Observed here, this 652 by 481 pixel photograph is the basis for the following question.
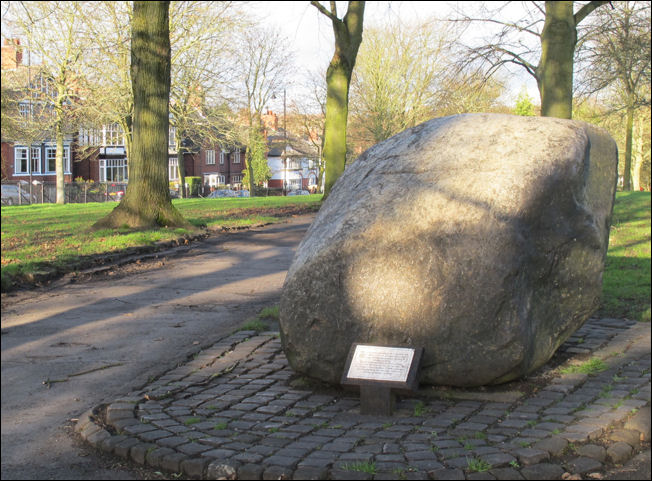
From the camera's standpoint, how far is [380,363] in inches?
199

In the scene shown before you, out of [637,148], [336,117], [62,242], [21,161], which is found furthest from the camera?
[21,161]

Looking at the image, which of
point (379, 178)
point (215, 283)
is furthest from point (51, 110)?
point (379, 178)

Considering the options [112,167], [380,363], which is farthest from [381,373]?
[112,167]

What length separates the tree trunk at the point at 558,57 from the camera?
13.5 metres

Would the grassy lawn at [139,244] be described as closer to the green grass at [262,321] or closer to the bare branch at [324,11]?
the green grass at [262,321]

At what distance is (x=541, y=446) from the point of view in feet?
13.6

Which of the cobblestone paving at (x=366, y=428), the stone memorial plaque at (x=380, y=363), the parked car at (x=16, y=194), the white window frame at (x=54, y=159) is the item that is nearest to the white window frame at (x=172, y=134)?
the white window frame at (x=54, y=159)

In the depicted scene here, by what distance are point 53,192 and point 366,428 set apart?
A: 143 feet

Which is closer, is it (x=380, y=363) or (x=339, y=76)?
(x=380, y=363)

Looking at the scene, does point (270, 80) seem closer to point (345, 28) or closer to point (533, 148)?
point (345, 28)

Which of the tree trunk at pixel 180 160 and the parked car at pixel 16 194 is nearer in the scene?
the tree trunk at pixel 180 160

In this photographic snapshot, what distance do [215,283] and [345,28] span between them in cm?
1342

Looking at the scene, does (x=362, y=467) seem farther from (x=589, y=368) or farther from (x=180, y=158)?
(x=180, y=158)

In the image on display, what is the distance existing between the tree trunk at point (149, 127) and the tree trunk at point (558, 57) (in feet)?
25.4
